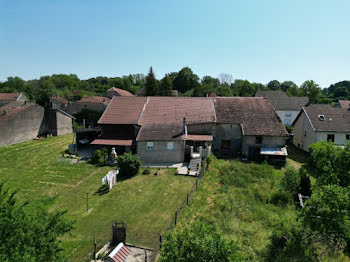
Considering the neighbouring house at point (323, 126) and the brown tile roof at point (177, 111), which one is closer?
the brown tile roof at point (177, 111)

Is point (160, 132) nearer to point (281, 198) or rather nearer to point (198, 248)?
point (281, 198)

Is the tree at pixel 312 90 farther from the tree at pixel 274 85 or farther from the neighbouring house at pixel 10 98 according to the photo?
the neighbouring house at pixel 10 98

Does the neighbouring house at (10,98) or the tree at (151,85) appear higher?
the tree at (151,85)

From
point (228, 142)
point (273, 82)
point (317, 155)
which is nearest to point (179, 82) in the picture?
point (273, 82)

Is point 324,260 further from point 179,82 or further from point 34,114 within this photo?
point 179,82

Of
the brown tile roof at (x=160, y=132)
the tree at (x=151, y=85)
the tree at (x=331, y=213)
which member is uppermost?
the tree at (x=151, y=85)

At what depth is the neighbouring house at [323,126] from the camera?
32.2 m

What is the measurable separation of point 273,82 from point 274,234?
128 m

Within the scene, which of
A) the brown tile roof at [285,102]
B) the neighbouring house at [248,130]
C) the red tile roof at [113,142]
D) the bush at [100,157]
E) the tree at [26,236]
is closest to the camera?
the tree at [26,236]

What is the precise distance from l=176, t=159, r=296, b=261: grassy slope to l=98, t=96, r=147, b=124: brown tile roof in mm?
12543

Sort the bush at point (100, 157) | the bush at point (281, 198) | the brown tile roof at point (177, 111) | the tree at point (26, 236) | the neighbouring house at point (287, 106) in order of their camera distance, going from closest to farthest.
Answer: the tree at point (26, 236) < the bush at point (281, 198) < the bush at point (100, 157) < the brown tile roof at point (177, 111) < the neighbouring house at point (287, 106)

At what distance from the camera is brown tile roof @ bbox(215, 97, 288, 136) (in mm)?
29013

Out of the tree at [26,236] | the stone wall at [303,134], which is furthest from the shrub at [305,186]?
the tree at [26,236]

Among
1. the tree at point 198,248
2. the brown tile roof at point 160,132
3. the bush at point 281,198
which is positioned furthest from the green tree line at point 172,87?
the tree at point 198,248
